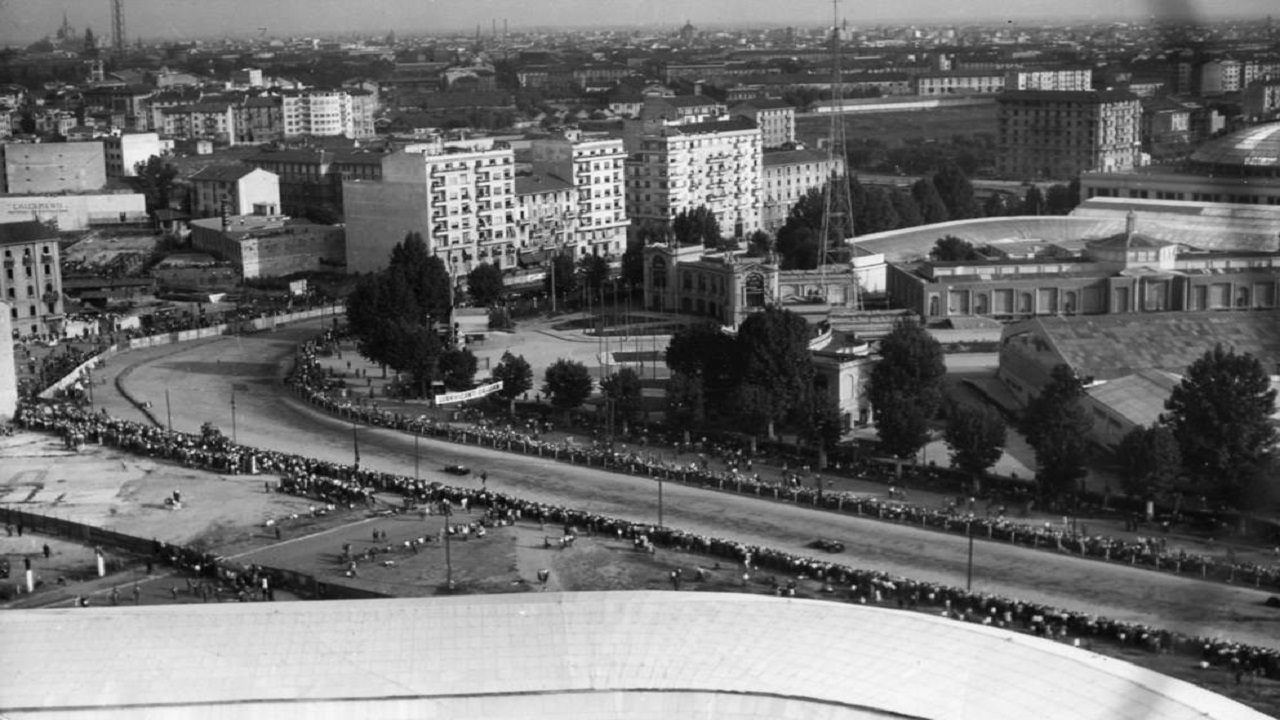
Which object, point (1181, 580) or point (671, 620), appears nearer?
point (671, 620)

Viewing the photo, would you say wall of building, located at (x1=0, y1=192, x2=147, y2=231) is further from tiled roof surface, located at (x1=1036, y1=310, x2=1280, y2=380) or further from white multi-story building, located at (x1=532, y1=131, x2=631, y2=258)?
tiled roof surface, located at (x1=1036, y1=310, x2=1280, y2=380)

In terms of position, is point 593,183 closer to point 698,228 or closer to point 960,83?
point 698,228

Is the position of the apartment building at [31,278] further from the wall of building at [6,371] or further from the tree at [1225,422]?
the tree at [1225,422]

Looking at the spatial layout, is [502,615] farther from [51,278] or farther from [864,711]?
[51,278]

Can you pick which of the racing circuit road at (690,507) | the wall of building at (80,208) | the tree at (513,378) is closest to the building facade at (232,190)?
the wall of building at (80,208)

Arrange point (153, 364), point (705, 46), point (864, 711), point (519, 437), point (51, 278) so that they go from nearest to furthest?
1. point (864, 711)
2. point (519, 437)
3. point (153, 364)
4. point (51, 278)
5. point (705, 46)

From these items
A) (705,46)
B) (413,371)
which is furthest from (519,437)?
(705,46)

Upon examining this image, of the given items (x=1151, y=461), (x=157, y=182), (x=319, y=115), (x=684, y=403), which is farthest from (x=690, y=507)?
(x=319, y=115)
